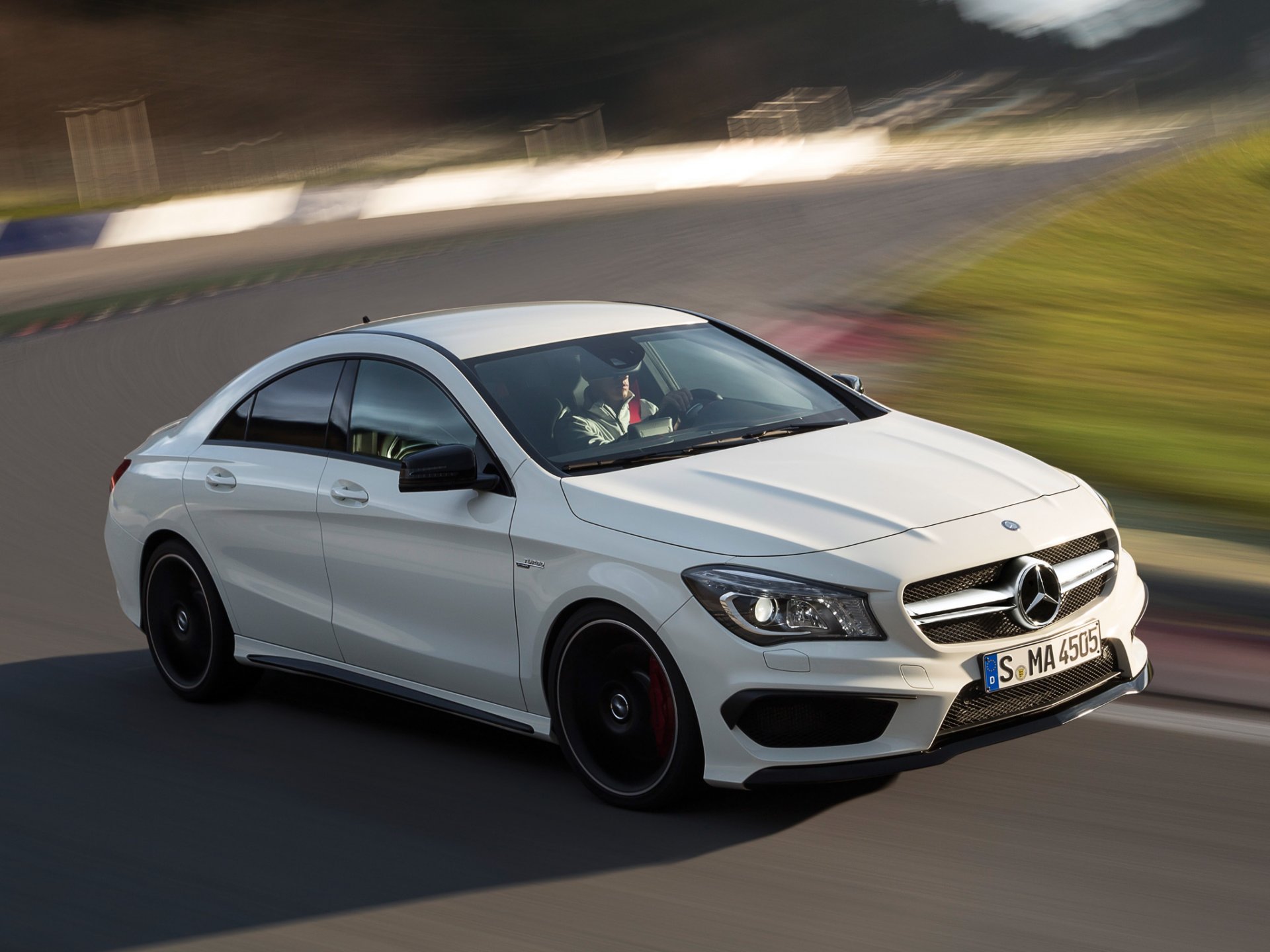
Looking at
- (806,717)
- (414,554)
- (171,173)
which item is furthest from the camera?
(171,173)

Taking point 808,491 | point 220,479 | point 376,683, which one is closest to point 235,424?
point 220,479

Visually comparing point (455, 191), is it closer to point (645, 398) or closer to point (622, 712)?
point (645, 398)

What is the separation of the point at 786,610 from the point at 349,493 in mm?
1946

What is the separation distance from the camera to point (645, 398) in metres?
6.03

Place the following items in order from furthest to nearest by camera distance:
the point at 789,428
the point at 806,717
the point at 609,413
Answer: the point at 789,428, the point at 609,413, the point at 806,717

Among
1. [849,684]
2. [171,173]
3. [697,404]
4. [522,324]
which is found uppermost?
[171,173]

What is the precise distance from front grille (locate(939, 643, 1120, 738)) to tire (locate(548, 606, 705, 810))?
0.76 m

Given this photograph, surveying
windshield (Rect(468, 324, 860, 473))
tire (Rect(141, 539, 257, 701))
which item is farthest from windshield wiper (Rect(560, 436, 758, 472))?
tire (Rect(141, 539, 257, 701))

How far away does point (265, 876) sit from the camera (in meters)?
4.95

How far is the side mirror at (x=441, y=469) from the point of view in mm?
5496

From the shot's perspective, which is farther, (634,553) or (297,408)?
(297,408)

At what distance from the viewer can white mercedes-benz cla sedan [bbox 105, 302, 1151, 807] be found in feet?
15.8

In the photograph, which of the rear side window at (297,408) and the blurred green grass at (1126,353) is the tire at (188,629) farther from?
the blurred green grass at (1126,353)

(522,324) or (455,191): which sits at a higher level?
(455,191)
